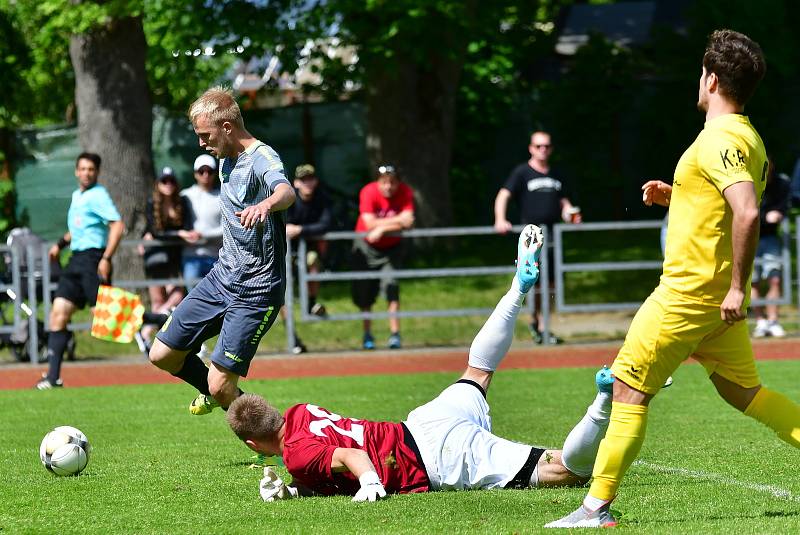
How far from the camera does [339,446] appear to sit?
635cm

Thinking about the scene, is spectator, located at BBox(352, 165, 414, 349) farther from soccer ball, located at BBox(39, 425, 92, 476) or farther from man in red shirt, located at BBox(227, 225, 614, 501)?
man in red shirt, located at BBox(227, 225, 614, 501)

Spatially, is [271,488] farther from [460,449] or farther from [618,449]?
[618,449]

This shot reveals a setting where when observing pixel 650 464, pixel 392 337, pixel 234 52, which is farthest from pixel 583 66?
pixel 650 464

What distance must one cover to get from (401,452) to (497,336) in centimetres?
90

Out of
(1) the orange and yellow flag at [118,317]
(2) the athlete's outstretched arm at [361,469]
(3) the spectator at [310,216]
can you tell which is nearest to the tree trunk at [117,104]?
(3) the spectator at [310,216]

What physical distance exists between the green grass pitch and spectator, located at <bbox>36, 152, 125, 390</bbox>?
1189 mm

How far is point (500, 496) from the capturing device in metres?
6.38

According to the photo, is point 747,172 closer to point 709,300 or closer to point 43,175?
point 709,300

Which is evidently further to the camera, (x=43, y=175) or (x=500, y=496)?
(x=43, y=175)

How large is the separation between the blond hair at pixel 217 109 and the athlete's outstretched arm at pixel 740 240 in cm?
314

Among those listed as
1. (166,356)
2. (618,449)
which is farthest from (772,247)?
(618,449)

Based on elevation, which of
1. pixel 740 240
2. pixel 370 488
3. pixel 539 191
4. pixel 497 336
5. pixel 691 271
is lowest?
pixel 370 488

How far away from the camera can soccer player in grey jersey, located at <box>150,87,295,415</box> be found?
24.1 feet

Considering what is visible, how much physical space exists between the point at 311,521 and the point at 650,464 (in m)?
2.43
